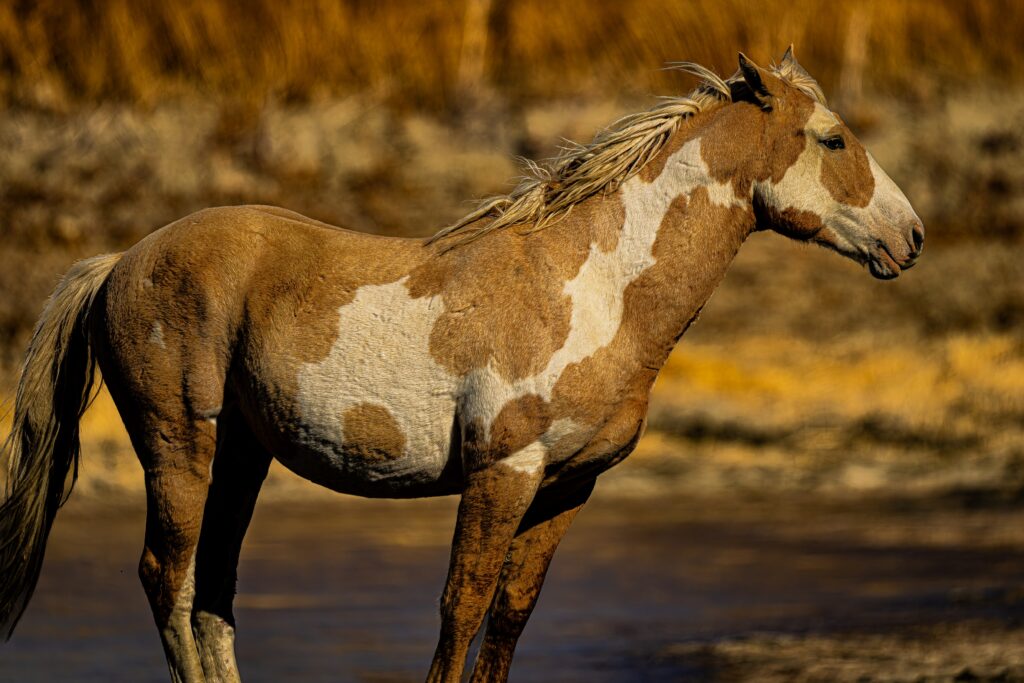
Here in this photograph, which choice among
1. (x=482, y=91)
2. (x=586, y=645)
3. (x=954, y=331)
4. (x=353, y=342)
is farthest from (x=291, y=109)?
(x=353, y=342)

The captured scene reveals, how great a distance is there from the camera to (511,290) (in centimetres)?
499

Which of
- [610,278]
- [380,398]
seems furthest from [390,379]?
[610,278]

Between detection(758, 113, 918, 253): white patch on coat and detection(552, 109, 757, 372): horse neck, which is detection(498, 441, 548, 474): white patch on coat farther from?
detection(758, 113, 918, 253): white patch on coat

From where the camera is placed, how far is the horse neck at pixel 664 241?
5102mm

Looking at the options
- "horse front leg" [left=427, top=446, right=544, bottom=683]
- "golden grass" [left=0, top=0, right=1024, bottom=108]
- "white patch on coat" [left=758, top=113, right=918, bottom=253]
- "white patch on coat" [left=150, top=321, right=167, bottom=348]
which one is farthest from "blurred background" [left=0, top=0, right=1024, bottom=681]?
"white patch on coat" [left=758, top=113, right=918, bottom=253]

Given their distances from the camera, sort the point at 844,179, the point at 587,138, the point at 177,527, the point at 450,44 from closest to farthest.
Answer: the point at 844,179
the point at 177,527
the point at 587,138
the point at 450,44

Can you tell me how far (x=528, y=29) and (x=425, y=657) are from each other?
799cm

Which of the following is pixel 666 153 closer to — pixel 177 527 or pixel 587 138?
pixel 177 527

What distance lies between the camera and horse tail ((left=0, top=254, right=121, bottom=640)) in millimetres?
5559

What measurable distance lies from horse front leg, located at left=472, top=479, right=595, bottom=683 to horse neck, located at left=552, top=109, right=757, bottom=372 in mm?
588

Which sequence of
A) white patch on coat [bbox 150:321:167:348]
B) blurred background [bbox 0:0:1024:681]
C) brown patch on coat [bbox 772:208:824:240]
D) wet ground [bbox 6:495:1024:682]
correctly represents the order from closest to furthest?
brown patch on coat [bbox 772:208:824:240] → white patch on coat [bbox 150:321:167:348] → wet ground [bbox 6:495:1024:682] → blurred background [bbox 0:0:1024:681]

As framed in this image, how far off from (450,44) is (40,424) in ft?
28.3

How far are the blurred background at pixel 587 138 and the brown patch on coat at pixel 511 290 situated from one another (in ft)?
16.0

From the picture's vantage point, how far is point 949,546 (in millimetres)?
9695
